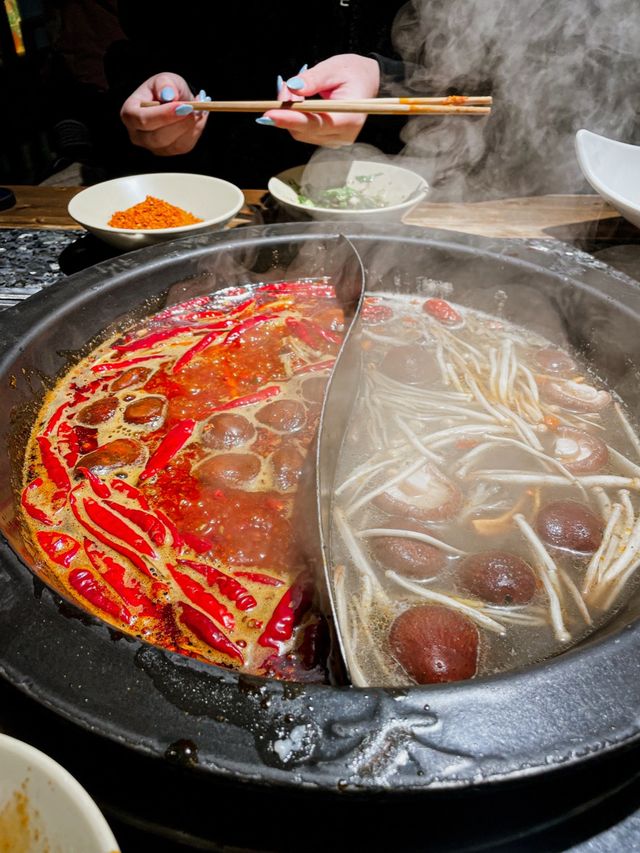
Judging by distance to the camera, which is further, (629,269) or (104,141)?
(104,141)

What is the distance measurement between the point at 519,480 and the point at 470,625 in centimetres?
68

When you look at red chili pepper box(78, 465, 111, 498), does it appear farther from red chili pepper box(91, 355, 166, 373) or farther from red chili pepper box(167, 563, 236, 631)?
red chili pepper box(91, 355, 166, 373)

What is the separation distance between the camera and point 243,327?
2.88 metres

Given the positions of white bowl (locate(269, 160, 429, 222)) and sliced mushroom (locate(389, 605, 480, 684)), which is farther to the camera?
white bowl (locate(269, 160, 429, 222))

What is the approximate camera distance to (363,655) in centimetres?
147

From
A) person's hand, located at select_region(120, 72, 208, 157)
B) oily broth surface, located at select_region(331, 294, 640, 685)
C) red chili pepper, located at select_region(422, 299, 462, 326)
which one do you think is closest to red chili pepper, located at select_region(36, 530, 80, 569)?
oily broth surface, located at select_region(331, 294, 640, 685)

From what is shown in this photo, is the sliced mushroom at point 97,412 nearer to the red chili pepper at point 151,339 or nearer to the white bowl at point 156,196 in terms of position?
the red chili pepper at point 151,339

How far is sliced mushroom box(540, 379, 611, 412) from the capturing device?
93.4 inches

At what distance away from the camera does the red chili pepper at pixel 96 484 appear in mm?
1942

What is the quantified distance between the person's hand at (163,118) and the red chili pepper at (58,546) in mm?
3043

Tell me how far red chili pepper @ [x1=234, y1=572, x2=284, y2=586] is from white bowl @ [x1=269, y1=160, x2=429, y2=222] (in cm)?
250

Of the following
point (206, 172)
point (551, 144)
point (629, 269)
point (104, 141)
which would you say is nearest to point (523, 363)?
point (629, 269)

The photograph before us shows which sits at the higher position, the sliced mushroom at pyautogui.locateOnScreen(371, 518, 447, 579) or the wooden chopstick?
the wooden chopstick

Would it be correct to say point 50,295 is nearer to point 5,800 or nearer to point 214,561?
point 214,561
